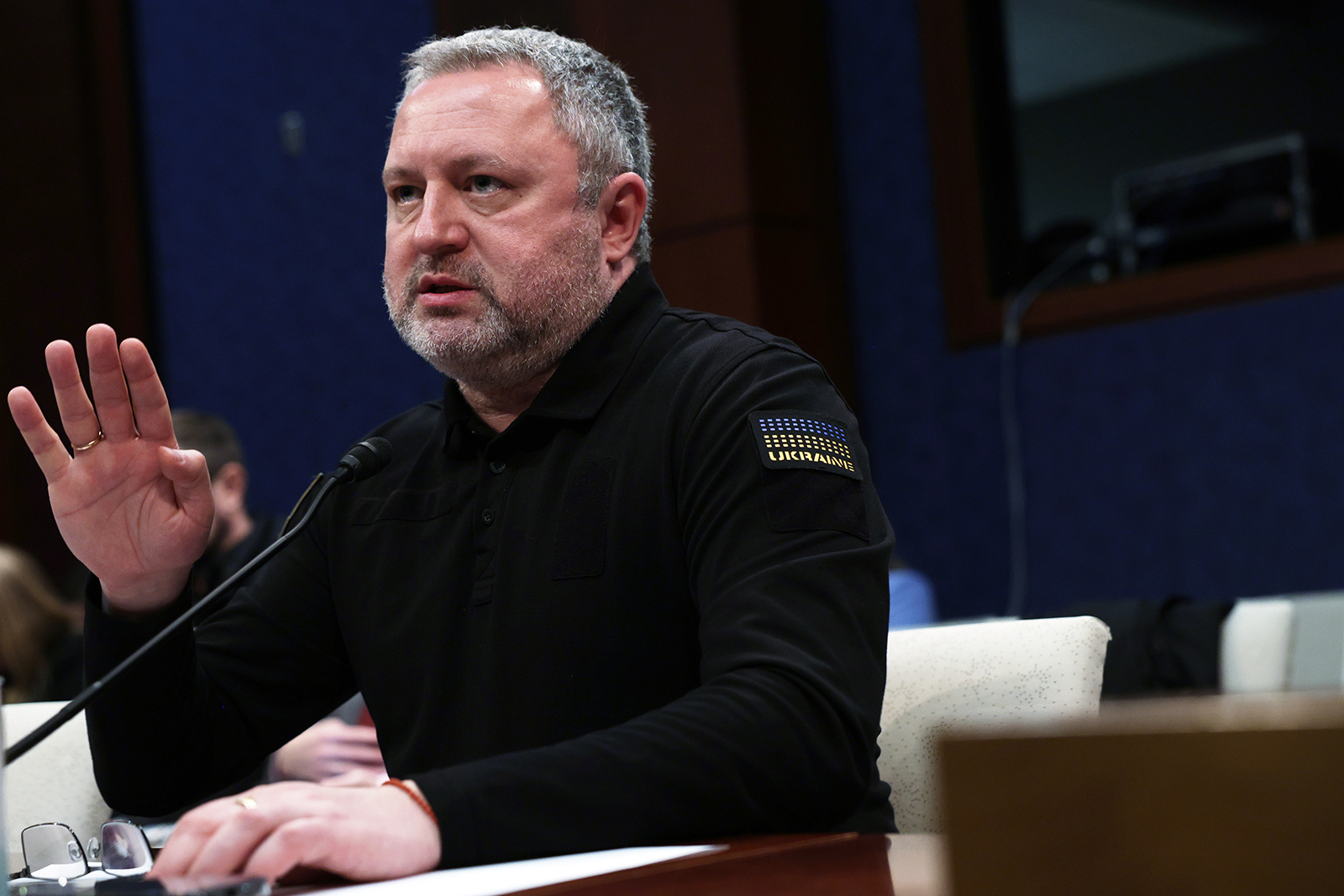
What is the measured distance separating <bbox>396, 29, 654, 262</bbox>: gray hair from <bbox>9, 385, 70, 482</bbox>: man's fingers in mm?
521

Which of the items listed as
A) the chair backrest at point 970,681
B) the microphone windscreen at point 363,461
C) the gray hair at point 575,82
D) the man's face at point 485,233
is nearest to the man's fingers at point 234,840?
the microphone windscreen at point 363,461

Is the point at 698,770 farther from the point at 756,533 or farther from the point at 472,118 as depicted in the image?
the point at 472,118

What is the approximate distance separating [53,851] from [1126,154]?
10.4 ft

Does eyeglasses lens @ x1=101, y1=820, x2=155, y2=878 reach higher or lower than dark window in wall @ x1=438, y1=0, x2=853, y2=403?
lower

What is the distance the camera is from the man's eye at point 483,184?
4.69 ft

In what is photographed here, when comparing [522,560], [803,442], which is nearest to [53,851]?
[522,560]

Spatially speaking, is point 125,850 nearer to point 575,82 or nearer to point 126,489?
point 126,489

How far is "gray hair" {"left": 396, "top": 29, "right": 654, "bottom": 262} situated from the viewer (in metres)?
1.47

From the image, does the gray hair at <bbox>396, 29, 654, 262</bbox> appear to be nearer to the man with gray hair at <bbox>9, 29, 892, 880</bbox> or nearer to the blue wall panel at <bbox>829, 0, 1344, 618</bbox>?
the man with gray hair at <bbox>9, 29, 892, 880</bbox>

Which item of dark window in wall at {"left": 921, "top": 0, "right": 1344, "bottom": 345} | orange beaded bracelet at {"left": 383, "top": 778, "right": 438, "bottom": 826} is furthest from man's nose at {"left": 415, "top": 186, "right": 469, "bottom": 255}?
dark window in wall at {"left": 921, "top": 0, "right": 1344, "bottom": 345}

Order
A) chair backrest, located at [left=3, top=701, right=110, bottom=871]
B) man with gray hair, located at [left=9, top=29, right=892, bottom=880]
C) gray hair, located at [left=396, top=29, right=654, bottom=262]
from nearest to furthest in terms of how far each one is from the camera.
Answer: man with gray hair, located at [left=9, top=29, right=892, bottom=880] < gray hair, located at [left=396, top=29, right=654, bottom=262] < chair backrest, located at [left=3, top=701, right=110, bottom=871]

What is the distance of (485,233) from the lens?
4.68 ft

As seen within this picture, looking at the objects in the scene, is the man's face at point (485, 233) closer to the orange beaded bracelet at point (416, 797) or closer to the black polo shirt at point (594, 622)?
the black polo shirt at point (594, 622)

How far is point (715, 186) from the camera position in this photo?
3.45 meters
